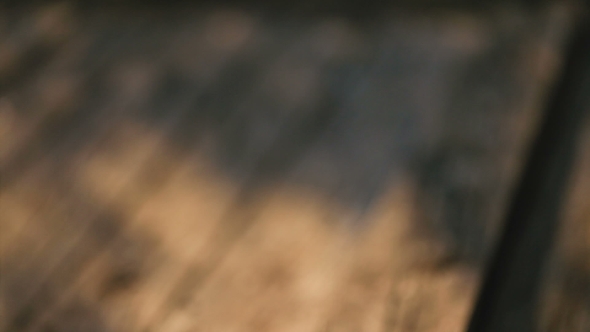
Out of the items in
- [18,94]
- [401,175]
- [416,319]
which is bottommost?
[416,319]

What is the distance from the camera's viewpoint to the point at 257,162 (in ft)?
1.64

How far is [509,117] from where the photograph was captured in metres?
0.51

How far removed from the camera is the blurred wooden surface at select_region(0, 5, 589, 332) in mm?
434

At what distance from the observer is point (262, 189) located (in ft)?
1.59

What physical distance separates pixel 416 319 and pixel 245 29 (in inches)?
13.3

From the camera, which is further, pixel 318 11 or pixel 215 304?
pixel 318 11

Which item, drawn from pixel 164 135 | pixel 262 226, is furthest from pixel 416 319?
pixel 164 135

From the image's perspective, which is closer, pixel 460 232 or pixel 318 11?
pixel 460 232

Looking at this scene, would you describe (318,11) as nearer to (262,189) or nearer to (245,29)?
(245,29)

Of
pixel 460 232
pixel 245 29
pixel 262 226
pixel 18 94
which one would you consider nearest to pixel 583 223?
pixel 460 232

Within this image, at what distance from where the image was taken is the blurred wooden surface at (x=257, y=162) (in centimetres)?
43

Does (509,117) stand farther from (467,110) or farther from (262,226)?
(262,226)

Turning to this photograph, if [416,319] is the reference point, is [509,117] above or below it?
above

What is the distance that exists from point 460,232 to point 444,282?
0.05 metres
